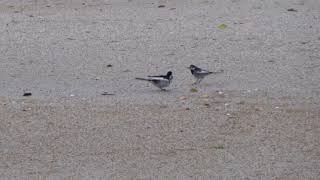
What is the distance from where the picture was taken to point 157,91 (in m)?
11.5

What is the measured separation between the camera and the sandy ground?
8.48 m

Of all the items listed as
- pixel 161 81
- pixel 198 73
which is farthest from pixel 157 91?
pixel 198 73

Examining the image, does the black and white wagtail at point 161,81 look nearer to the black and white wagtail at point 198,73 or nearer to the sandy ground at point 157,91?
the sandy ground at point 157,91

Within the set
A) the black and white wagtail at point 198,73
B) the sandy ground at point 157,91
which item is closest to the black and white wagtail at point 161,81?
the sandy ground at point 157,91

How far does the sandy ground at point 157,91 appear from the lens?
8484mm

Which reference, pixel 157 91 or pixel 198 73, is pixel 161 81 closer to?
pixel 157 91

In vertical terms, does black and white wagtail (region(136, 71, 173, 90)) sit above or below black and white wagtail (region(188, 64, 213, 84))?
above

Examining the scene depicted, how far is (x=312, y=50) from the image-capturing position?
539 inches

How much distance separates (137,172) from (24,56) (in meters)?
5.78

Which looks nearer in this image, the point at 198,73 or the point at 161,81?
the point at 161,81

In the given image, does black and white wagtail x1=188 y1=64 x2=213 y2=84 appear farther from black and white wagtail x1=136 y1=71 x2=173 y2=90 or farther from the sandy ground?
black and white wagtail x1=136 y1=71 x2=173 y2=90

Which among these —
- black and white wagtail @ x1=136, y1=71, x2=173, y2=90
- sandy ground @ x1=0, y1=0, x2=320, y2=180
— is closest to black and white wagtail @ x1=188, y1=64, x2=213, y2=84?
sandy ground @ x1=0, y1=0, x2=320, y2=180

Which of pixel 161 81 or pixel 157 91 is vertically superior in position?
pixel 161 81

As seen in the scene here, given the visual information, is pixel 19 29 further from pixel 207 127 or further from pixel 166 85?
pixel 207 127
